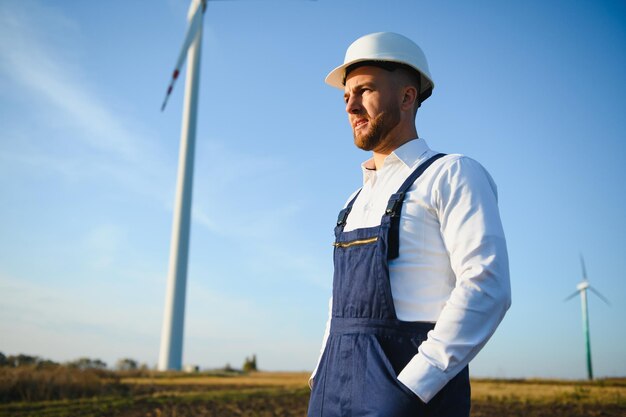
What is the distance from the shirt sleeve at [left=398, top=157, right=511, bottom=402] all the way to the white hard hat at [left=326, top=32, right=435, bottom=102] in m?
0.93

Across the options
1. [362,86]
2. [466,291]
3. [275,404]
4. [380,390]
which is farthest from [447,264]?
[275,404]

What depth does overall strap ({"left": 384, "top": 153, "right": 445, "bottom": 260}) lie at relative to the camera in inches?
121

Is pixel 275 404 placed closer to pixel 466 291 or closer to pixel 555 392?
pixel 555 392

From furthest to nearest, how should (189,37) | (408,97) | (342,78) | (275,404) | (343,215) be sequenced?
(189,37) → (275,404) → (342,78) → (343,215) → (408,97)

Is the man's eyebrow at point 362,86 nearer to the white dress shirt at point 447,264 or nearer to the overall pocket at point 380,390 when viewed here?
the white dress shirt at point 447,264

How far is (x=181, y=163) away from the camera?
1467 inches

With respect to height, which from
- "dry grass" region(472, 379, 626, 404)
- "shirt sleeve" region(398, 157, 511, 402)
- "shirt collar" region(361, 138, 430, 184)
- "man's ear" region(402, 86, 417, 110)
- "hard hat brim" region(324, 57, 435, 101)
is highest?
"hard hat brim" region(324, 57, 435, 101)

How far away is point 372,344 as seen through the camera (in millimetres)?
2943

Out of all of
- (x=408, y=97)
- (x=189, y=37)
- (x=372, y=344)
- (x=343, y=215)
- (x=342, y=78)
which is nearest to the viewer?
(x=372, y=344)

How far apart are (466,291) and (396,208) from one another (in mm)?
631

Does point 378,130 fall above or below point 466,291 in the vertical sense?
above

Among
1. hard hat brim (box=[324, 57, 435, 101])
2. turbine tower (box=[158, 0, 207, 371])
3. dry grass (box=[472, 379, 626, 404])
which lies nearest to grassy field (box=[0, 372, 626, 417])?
dry grass (box=[472, 379, 626, 404])

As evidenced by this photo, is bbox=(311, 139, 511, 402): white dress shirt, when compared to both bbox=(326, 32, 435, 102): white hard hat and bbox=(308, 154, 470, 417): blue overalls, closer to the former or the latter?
bbox=(308, 154, 470, 417): blue overalls

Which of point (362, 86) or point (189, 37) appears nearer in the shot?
point (362, 86)
